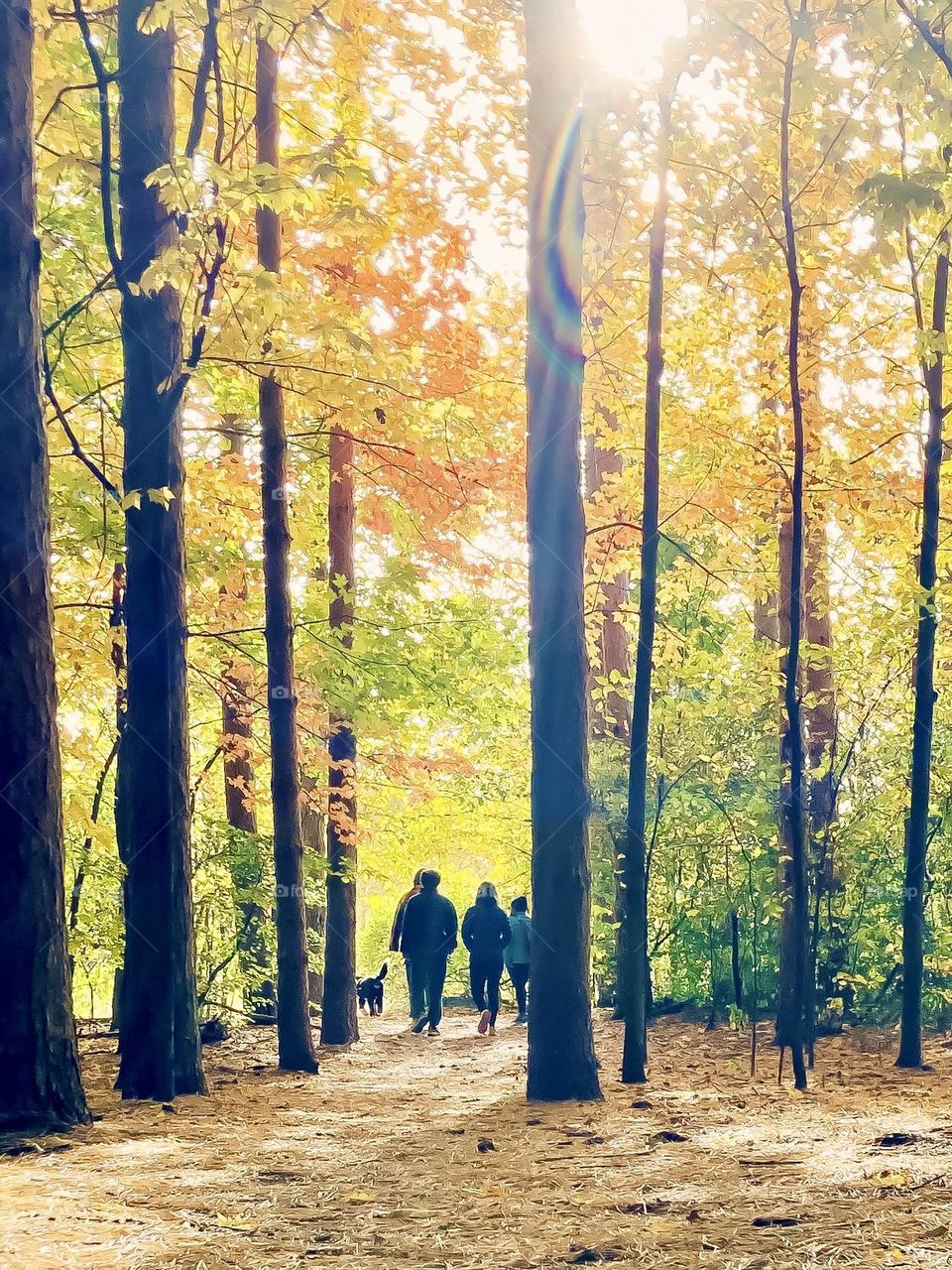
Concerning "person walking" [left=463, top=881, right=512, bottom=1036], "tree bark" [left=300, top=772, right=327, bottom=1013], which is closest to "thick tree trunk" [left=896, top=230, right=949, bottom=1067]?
"person walking" [left=463, top=881, right=512, bottom=1036]

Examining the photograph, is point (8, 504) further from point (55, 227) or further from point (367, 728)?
point (367, 728)

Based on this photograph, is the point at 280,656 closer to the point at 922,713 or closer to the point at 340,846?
the point at 340,846

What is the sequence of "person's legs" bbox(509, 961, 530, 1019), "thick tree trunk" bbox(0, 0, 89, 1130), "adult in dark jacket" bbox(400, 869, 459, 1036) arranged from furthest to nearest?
1. "person's legs" bbox(509, 961, 530, 1019)
2. "adult in dark jacket" bbox(400, 869, 459, 1036)
3. "thick tree trunk" bbox(0, 0, 89, 1130)

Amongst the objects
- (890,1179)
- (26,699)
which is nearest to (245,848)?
(26,699)

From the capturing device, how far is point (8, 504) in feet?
20.3

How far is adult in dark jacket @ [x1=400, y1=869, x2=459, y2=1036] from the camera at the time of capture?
49.3 feet

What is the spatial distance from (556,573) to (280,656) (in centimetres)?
338

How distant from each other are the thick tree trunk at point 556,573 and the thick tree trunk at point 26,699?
2.99 m

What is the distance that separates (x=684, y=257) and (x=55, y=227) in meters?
4.99

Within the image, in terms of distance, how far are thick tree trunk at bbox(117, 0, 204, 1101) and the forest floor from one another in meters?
0.72

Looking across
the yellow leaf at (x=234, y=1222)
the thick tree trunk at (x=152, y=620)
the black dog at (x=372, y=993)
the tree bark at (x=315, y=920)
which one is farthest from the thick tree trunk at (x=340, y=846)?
the yellow leaf at (x=234, y=1222)

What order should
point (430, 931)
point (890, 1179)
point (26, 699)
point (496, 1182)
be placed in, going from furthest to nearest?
point (430, 931) < point (26, 699) < point (496, 1182) < point (890, 1179)

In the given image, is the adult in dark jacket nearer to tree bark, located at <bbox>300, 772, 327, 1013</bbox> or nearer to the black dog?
tree bark, located at <bbox>300, 772, 327, 1013</bbox>

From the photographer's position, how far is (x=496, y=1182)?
5.25m
